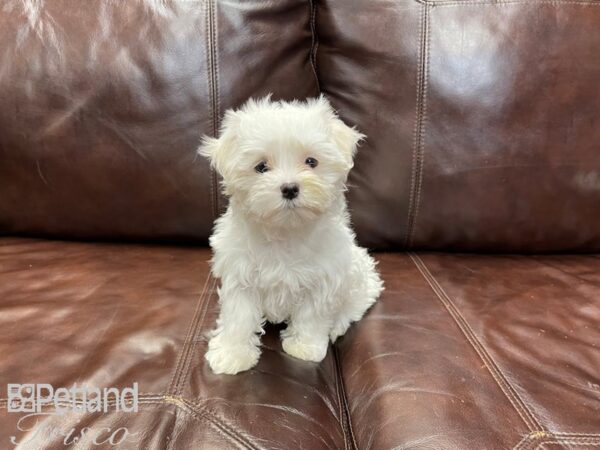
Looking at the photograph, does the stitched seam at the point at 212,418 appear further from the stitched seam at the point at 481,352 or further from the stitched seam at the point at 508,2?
the stitched seam at the point at 508,2

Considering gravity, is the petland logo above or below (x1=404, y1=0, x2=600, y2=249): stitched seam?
below

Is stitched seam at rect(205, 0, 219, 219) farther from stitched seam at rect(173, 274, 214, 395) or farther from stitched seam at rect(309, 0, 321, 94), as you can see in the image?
stitched seam at rect(173, 274, 214, 395)

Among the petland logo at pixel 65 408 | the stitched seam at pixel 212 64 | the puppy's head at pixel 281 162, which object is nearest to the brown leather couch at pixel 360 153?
the stitched seam at pixel 212 64

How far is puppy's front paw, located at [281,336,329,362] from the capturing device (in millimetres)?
1033

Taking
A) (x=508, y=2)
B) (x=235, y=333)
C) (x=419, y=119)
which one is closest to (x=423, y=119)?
(x=419, y=119)

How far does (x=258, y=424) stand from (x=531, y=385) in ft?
1.62

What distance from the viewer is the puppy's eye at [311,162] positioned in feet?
3.15

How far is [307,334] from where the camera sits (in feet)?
3.44

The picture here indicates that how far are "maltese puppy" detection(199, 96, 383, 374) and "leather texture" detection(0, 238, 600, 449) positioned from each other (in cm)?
5

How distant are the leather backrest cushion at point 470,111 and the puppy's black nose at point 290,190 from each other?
0.50 meters

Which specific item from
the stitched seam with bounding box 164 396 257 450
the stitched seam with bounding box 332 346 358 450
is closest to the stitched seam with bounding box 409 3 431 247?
the stitched seam with bounding box 332 346 358 450

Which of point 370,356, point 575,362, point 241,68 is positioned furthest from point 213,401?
point 241,68

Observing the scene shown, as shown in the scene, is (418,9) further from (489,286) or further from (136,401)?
(136,401)

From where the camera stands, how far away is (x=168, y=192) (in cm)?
135
